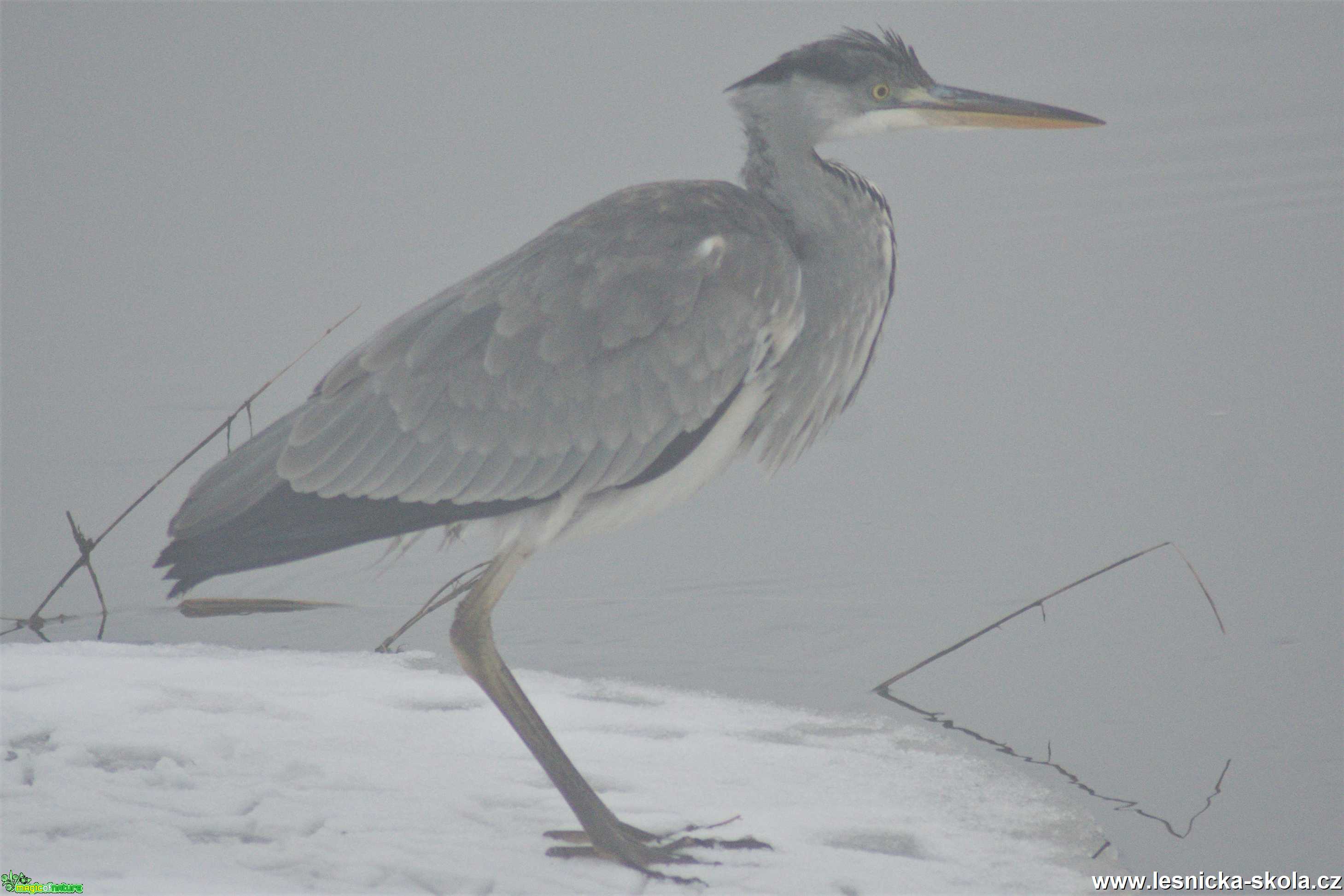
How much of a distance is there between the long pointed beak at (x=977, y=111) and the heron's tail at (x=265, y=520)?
1.70m

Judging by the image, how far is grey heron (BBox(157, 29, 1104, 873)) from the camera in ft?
12.9

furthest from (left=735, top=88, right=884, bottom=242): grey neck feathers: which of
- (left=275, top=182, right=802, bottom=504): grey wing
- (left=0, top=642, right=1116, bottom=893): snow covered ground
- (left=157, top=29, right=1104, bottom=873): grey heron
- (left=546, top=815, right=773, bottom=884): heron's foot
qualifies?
(left=546, top=815, right=773, bottom=884): heron's foot

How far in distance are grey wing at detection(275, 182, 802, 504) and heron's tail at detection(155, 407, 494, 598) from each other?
34 millimetres

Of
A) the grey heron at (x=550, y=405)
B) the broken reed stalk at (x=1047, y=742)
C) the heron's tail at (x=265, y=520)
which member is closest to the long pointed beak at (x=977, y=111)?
the grey heron at (x=550, y=405)

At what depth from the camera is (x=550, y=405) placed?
13.1 ft

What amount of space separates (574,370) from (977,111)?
1502mm

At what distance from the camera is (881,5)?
11.6 metres

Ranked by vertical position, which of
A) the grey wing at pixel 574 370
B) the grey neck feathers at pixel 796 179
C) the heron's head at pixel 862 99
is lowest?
the grey wing at pixel 574 370

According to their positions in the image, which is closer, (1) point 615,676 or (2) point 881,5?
(1) point 615,676

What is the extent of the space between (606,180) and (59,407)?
3.69 metres

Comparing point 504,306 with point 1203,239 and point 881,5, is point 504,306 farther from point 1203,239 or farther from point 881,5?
point 881,5

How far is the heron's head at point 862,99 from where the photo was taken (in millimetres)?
4414

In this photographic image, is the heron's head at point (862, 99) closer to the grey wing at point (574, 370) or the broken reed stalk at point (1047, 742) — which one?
the grey wing at point (574, 370)

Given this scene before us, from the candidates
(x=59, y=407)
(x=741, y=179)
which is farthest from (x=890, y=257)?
(x=59, y=407)
